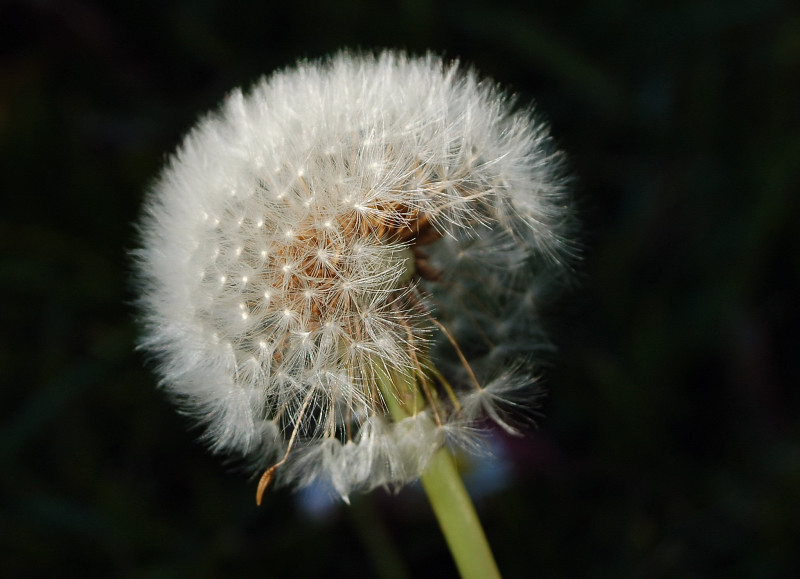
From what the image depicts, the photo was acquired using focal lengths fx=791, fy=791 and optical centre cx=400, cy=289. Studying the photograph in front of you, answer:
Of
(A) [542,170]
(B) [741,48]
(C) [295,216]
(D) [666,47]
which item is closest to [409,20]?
(D) [666,47]

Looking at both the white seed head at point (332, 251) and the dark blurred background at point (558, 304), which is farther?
the dark blurred background at point (558, 304)

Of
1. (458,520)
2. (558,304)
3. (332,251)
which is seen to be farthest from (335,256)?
(558,304)

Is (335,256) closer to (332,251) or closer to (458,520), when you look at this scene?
(332,251)

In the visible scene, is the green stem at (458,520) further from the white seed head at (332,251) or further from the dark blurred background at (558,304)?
the dark blurred background at (558,304)

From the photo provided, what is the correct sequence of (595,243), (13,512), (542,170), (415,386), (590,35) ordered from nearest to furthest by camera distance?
(415,386) < (542,170) < (13,512) < (595,243) < (590,35)

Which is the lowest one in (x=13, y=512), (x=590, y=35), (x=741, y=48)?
(x=13, y=512)

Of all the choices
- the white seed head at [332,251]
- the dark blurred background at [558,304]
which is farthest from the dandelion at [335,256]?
the dark blurred background at [558,304]

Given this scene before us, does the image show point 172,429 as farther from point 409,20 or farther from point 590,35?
point 590,35
